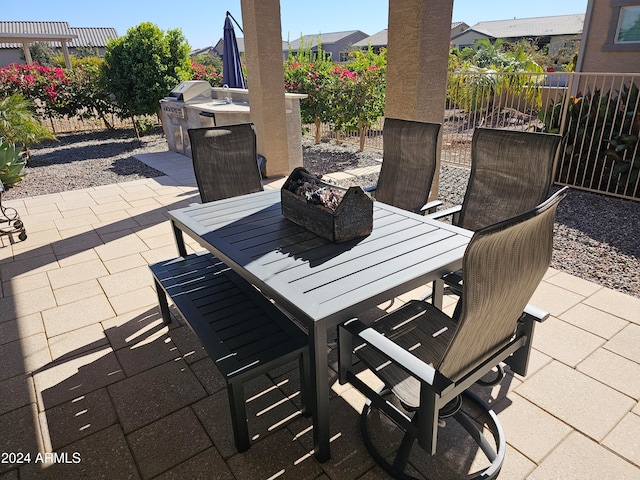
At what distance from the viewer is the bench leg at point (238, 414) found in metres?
1.54

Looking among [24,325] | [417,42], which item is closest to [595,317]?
[417,42]

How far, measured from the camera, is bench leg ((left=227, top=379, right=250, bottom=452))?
1543 millimetres

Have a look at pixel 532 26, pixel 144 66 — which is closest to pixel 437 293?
pixel 144 66

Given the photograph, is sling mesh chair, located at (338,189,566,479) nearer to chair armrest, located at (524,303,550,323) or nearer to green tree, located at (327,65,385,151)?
chair armrest, located at (524,303,550,323)

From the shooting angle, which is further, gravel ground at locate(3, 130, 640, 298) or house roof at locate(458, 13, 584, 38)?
house roof at locate(458, 13, 584, 38)

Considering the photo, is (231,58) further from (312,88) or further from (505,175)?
(505,175)

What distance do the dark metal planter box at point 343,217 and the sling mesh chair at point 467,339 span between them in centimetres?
42

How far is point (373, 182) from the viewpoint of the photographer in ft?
17.9

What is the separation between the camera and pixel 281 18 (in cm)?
533

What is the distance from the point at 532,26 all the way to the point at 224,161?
39.8 m

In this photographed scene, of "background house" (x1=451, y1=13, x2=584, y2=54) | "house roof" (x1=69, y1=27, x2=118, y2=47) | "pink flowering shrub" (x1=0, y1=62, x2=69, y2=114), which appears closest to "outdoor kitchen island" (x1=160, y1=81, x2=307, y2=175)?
"pink flowering shrub" (x1=0, y1=62, x2=69, y2=114)

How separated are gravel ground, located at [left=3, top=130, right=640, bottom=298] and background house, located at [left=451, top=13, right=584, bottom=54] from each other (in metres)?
27.0

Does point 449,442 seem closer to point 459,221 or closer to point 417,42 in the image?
point 459,221

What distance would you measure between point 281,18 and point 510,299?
17.0 ft
